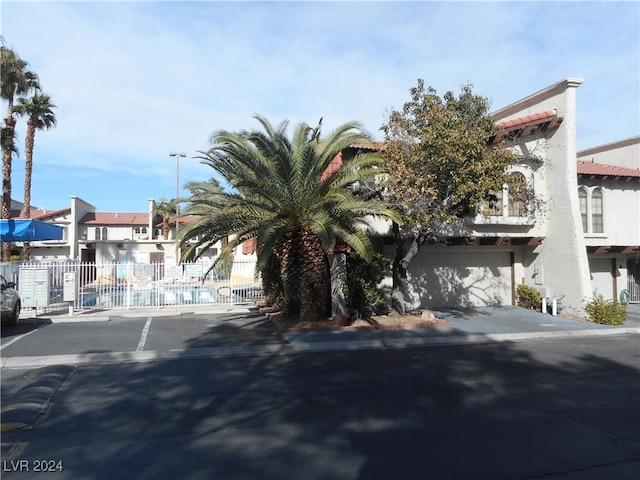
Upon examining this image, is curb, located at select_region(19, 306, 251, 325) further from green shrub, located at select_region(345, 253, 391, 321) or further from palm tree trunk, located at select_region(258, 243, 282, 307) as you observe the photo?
green shrub, located at select_region(345, 253, 391, 321)

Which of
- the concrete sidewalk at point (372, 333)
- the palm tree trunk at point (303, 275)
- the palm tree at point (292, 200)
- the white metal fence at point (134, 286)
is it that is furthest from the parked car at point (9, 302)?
the palm tree trunk at point (303, 275)

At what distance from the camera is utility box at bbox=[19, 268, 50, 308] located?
1502 cm

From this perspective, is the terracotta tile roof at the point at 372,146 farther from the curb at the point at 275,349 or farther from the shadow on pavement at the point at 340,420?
the shadow on pavement at the point at 340,420

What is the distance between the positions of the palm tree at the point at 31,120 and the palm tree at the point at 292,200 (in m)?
17.6

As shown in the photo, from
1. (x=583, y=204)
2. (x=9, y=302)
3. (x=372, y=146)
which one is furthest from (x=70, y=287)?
(x=583, y=204)

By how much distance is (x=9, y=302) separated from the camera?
43.0ft

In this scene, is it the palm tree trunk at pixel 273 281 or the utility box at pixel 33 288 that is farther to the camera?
the palm tree trunk at pixel 273 281

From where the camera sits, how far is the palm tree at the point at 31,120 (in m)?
26.2

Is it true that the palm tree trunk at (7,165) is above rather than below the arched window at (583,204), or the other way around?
above

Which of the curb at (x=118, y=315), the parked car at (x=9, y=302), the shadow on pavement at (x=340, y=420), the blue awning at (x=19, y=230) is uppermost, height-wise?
the blue awning at (x=19, y=230)

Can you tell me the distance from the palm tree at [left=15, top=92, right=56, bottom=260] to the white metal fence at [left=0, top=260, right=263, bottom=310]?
9041 millimetres

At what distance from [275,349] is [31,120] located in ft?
76.6

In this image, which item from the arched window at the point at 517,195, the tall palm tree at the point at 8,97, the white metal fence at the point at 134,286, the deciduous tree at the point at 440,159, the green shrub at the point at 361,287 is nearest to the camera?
the deciduous tree at the point at 440,159

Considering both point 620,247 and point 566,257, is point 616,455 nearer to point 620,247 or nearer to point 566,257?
point 566,257
